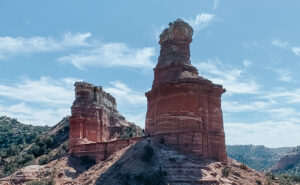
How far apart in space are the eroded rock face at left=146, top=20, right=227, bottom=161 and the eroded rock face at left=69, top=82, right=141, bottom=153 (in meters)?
19.9

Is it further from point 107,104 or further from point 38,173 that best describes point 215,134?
point 107,104

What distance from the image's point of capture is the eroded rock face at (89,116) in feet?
190

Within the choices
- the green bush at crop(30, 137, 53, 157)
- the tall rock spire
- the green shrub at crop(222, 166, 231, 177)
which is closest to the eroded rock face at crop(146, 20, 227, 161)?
the tall rock spire

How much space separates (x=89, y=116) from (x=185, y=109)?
3181 centimetres

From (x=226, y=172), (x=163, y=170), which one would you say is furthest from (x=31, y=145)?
(x=226, y=172)

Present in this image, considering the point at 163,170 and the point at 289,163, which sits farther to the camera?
the point at 289,163

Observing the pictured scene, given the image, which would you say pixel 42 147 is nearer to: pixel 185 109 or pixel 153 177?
pixel 185 109

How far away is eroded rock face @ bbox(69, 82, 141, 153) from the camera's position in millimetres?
57906

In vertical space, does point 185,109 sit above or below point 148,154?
above

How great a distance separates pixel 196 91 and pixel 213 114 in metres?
3.79

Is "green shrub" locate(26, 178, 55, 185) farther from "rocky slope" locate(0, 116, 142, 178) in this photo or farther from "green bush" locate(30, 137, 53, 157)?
"green bush" locate(30, 137, 53, 157)

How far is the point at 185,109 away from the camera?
38281 millimetres

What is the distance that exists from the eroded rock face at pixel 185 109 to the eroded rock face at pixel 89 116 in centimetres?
1986

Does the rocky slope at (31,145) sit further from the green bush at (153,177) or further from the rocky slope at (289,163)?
the rocky slope at (289,163)
